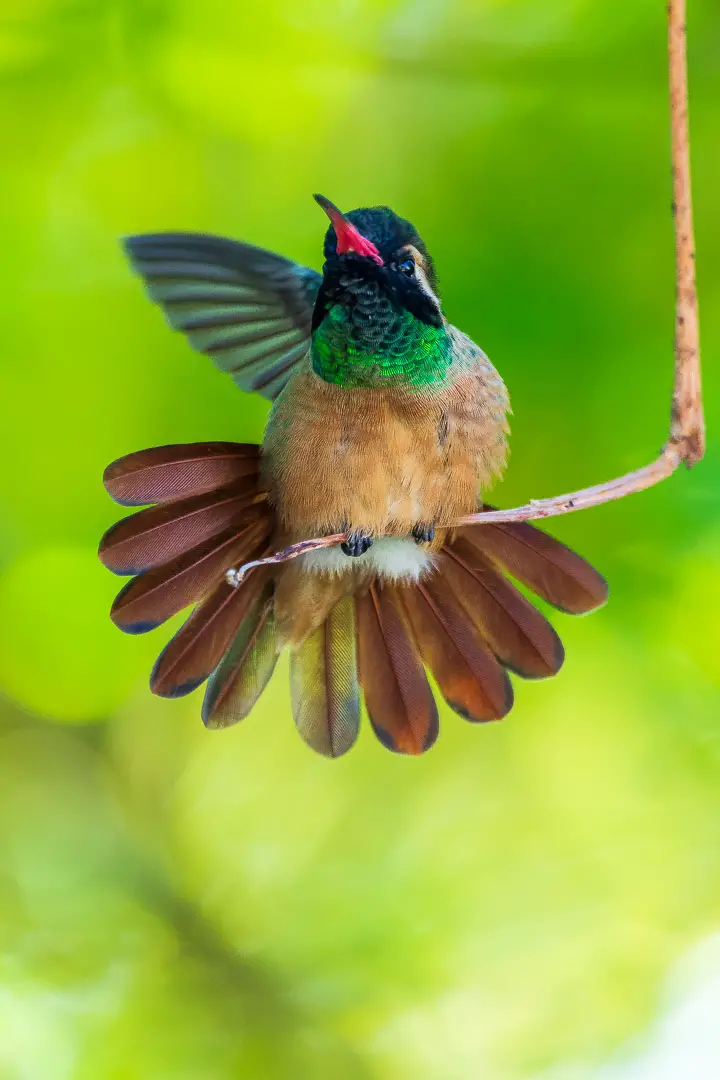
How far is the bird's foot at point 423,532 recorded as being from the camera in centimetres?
197

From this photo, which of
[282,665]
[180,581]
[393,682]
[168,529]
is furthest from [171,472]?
[282,665]

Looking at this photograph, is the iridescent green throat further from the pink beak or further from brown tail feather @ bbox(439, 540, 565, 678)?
brown tail feather @ bbox(439, 540, 565, 678)

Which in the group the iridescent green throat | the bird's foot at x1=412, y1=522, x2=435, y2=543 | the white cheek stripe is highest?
the iridescent green throat

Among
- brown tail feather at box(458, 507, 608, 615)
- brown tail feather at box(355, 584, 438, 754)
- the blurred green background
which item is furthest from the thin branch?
the blurred green background

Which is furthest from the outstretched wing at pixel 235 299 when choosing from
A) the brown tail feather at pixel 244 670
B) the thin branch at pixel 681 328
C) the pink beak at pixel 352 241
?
the thin branch at pixel 681 328

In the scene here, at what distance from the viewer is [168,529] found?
5.88 ft

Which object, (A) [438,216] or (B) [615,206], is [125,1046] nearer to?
(A) [438,216]

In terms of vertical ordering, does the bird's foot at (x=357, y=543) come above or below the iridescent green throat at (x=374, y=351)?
below

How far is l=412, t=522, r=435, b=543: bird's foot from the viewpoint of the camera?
1.97 meters

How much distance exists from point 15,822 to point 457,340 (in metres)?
1.93

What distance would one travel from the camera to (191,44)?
2.59m

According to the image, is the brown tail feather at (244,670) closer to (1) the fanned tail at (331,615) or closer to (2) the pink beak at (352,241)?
(1) the fanned tail at (331,615)

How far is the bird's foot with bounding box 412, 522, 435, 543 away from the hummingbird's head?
1.27 feet

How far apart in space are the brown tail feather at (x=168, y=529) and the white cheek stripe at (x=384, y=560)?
8.4 inches
